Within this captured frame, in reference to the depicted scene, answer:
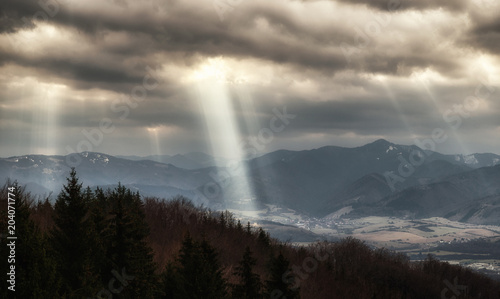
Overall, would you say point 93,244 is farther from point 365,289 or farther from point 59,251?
point 365,289

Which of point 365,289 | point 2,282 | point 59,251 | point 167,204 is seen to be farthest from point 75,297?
point 365,289

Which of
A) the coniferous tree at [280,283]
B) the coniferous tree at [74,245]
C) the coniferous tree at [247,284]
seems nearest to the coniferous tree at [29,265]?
the coniferous tree at [74,245]

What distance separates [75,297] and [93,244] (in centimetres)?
334

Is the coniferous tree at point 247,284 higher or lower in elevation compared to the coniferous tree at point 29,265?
lower

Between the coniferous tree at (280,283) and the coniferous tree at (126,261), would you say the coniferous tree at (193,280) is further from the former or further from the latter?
the coniferous tree at (280,283)

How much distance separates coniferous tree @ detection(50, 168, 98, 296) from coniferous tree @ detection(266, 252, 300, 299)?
47.9 ft

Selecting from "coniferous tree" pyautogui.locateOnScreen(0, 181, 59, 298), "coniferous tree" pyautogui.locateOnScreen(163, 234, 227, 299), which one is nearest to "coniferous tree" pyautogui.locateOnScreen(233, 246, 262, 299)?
"coniferous tree" pyautogui.locateOnScreen(163, 234, 227, 299)

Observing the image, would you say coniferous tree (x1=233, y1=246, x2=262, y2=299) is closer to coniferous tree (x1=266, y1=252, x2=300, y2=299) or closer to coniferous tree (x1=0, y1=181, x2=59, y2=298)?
coniferous tree (x1=266, y1=252, x2=300, y2=299)

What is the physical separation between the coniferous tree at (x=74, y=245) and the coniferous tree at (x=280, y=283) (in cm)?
1459

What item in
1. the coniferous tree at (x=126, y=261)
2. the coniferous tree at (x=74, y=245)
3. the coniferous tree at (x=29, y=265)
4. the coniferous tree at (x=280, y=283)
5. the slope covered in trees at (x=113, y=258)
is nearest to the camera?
the coniferous tree at (x=29, y=265)

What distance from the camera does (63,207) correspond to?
2331cm

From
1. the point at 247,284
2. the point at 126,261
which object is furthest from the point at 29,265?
the point at 247,284

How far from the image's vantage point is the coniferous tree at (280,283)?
33.9 m

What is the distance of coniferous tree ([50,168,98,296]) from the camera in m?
22.0
